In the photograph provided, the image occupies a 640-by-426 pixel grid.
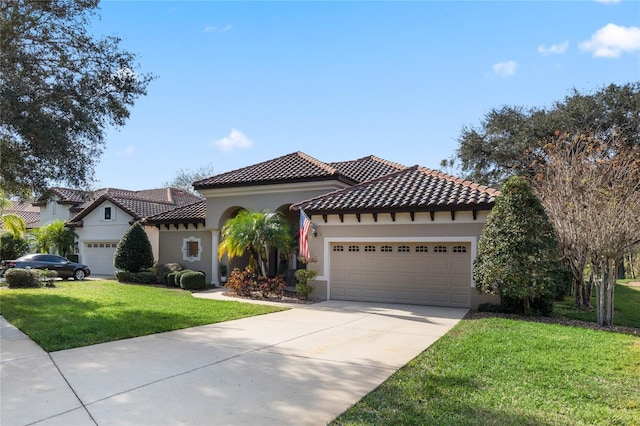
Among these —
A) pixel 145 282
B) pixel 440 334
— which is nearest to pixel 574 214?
pixel 440 334

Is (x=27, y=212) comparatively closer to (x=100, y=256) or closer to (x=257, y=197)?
(x=100, y=256)

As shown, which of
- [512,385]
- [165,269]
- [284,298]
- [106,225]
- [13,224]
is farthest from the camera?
[106,225]

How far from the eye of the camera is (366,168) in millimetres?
Answer: 23125

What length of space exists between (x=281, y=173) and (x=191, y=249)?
7.01 metres

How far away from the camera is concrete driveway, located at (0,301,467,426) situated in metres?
4.82

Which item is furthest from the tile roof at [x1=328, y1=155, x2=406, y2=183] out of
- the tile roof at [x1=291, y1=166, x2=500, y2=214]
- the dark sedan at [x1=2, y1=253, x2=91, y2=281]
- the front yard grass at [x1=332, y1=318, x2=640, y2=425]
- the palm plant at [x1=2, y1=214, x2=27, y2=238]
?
the palm plant at [x1=2, y1=214, x2=27, y2=238]

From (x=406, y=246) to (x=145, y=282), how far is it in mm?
14162

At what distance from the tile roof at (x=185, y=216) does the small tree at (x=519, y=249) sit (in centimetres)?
1451

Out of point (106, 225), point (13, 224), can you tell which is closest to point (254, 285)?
point (106, 225)

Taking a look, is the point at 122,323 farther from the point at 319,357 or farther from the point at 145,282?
the point at 145,282

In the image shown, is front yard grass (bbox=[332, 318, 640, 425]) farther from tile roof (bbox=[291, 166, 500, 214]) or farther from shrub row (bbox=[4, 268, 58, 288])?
shrub row (bbox=[4, 268, 58, 288])

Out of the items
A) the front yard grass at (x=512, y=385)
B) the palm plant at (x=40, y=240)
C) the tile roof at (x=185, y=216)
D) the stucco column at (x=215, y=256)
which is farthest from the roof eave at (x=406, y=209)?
the palm plant at (x=40, y=240)

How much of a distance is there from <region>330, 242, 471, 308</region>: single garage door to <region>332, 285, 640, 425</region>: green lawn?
4.77m

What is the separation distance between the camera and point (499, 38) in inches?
441
